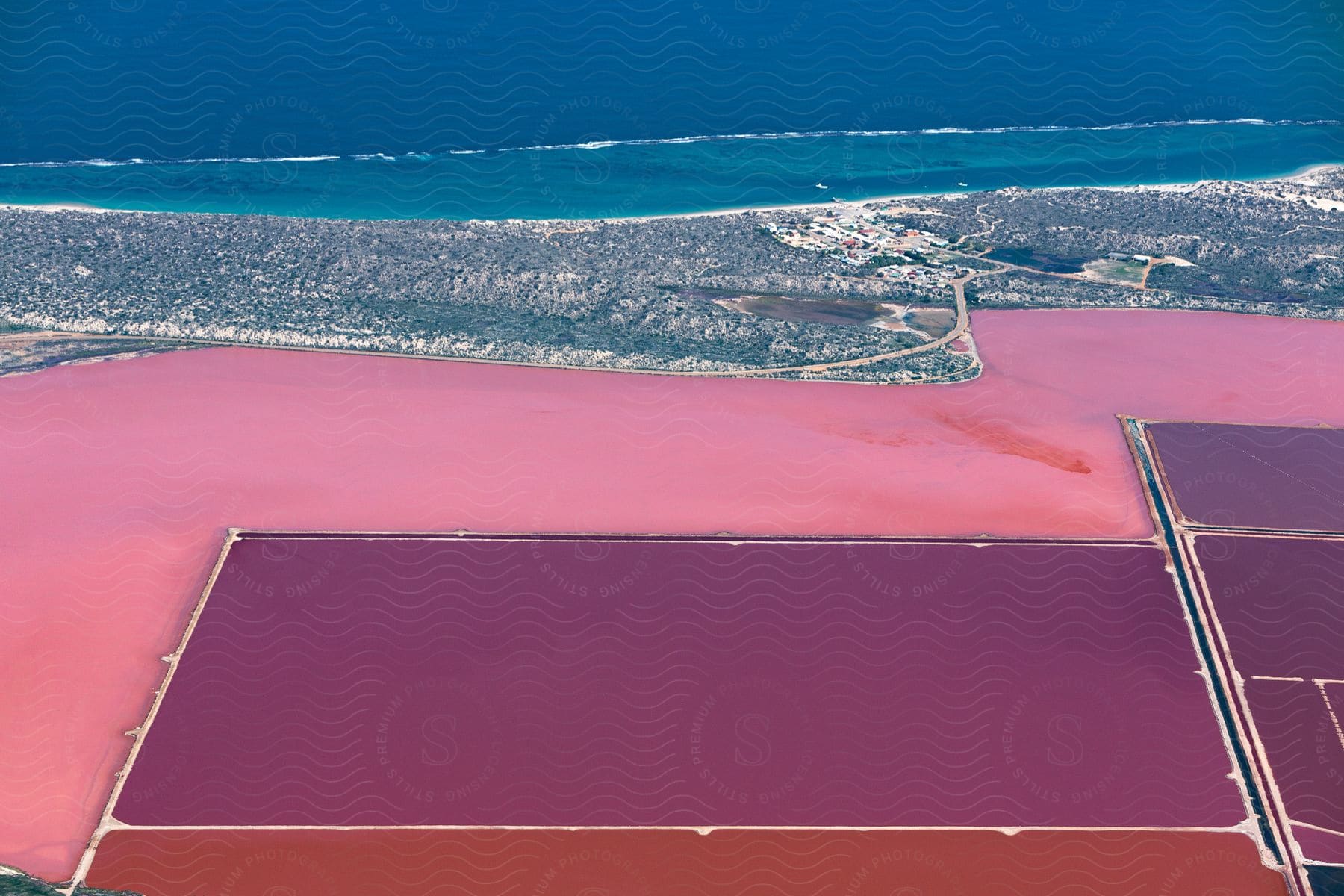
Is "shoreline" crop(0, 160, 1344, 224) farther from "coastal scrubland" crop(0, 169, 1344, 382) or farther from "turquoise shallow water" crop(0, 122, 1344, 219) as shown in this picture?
"coastal scrubland" crop(0, 169, 1344, 382)

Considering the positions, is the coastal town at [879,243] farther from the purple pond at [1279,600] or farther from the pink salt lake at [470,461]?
the purple pond at [1279,600]

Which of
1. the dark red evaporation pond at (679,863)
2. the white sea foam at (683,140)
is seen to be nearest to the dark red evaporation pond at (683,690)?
the dark red evaporation pond at (679,863)

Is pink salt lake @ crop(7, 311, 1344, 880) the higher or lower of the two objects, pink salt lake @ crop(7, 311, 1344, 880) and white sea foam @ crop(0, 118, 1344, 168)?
the lower

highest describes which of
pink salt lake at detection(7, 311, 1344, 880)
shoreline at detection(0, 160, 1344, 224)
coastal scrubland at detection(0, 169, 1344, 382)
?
shoreline at detection(0, 160, 1344, 224)

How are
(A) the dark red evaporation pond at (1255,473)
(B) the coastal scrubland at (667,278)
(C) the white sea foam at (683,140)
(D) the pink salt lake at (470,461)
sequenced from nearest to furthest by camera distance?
(D) the pink salt lake at (470,461)
(A) the dark red evaporation pond at (1255,473)
(B) the coastal scrubland at (667,278)
(C) the white sea foam at (683,140)

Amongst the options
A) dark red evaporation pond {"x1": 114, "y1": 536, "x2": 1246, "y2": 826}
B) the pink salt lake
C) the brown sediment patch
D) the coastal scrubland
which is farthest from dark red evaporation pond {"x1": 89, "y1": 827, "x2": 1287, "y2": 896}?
the coastal scrubland

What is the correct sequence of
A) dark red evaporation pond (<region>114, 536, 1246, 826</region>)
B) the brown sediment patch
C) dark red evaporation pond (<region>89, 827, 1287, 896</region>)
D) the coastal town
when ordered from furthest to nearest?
the coastal town < the brown sediment patch < dark red evaporation pond (<region>114, 536, 1246, 826</region>) < dark red evaporation pond (<region>89, 827, 1287, 896</region>)

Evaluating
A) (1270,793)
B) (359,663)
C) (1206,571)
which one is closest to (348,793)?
(359,663)
